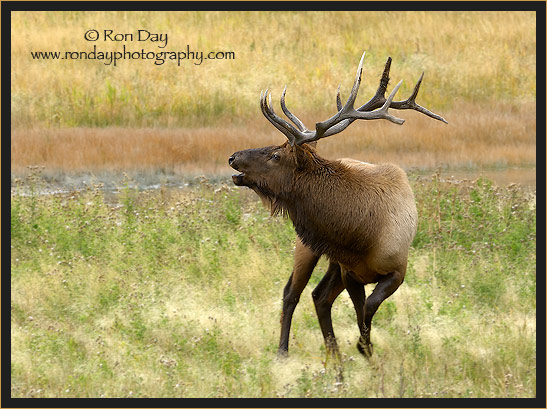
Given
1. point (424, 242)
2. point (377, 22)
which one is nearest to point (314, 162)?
point (424, 242)

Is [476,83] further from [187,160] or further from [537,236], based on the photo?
[537,236]

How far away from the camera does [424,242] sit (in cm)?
1009

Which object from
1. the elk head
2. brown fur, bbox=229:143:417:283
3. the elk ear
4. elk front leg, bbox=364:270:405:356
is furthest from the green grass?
the elk ear

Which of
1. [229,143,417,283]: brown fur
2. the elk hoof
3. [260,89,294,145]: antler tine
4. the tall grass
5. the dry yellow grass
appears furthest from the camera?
the tall grass

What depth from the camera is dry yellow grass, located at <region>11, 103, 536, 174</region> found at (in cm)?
1523

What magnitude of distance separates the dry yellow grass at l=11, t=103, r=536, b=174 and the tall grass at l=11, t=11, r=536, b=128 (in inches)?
39.3

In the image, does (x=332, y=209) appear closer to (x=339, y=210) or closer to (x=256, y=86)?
(x=339, y=210)

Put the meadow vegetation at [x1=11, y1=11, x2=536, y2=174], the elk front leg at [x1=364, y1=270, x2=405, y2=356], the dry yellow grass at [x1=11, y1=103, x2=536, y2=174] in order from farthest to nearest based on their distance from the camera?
the meadow vegetation at [x1=11, y1=11, x2=536, y2=174], the dry yellow grass at [x1=11, y1=103, x2=536, y2=174], the elk front leg at [x1=364, y1=270, x2=405, y2=356]

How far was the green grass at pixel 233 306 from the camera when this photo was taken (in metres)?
6.79

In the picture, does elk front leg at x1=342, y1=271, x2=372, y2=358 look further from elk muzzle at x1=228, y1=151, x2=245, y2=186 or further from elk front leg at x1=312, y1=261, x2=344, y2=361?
elk muzzle at x1=228, y1=151, x2=245, y2=186

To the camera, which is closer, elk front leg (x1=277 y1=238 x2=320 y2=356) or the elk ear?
the elk ear

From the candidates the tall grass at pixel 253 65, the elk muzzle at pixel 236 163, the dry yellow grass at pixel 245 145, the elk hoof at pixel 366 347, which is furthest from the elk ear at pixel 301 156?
the tall grass at pixel 253 65

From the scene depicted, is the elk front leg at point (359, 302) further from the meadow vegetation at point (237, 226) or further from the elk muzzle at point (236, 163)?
the elk muzzle at point (236, 163)

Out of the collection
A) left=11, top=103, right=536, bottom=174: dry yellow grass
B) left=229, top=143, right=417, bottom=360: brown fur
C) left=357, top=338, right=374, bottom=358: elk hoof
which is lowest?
left=357, top=338, right=374, bottom=358: elk hoof
